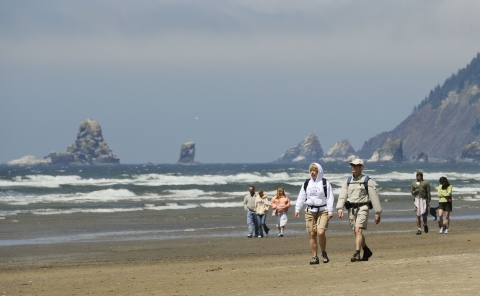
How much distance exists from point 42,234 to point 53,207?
13.9 meters

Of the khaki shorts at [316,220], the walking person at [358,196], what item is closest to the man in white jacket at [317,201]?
the khaki shorts at [316,220]

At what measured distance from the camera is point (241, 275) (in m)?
10.9

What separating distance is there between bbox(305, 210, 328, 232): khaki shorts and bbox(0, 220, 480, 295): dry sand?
560mm

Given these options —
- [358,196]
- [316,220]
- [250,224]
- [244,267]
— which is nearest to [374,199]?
[358,196]

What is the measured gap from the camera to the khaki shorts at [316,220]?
Answer: 11.3 metres

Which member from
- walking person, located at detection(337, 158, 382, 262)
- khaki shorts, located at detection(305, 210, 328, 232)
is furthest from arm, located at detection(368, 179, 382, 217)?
khaki shorts, located at detection(305, 210, 328, 232)

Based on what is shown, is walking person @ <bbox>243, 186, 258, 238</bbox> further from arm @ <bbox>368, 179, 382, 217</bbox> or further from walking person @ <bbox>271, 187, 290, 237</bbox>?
arm @ <bbox>368, 179, 382, 217</bbox>

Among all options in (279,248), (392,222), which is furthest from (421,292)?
(392,222)

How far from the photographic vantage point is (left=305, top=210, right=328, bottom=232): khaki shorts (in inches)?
443

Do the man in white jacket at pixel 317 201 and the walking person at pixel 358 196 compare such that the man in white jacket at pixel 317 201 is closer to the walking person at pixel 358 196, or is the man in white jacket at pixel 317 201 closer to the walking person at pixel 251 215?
the walking person at pixel 358 196

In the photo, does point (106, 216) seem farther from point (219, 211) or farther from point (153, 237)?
point (153, 237)

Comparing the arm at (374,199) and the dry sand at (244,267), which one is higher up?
the arm at (374,199)

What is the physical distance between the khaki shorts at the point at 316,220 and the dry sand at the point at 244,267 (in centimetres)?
56

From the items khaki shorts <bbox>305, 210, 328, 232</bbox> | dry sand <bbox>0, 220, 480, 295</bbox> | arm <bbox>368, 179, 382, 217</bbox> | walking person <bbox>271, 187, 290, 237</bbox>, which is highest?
arm <bbox>368, 179, 382, 217</bbox>
